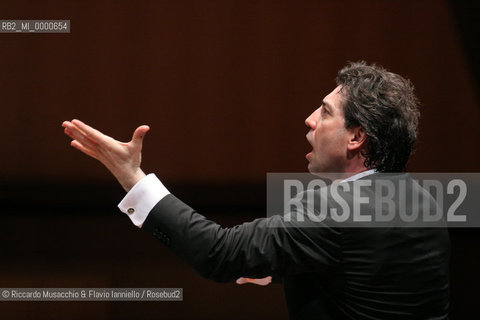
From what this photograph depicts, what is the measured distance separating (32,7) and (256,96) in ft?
3.63

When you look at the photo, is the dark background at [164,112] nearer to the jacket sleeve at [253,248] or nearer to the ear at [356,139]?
the ear at [356,139]

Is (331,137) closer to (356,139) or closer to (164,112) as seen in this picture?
(356,139)

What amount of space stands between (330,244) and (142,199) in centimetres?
40

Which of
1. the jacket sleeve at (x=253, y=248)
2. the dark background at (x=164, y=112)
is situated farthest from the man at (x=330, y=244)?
the dark background at (x=164, y=112)

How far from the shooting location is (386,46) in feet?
8.79

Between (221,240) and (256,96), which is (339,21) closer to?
(256,96)

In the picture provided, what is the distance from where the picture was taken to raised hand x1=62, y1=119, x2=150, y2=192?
115 centimetres

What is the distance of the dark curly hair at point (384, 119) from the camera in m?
1.25

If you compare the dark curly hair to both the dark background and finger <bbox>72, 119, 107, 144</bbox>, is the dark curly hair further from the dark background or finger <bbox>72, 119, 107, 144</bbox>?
the dark background

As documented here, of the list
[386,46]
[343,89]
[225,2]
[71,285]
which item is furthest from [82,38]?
[343,89]

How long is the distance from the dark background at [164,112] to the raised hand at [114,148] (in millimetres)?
1430

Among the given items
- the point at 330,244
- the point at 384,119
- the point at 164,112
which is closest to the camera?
the point at 330,244

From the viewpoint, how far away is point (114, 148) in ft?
3.77

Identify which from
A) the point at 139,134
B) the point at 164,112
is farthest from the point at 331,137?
the point at 164,112
